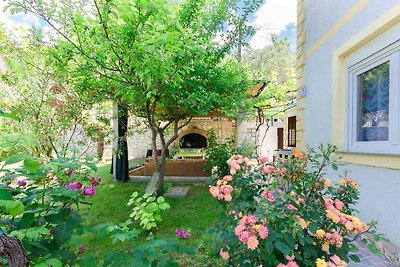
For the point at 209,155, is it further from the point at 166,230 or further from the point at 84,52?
the point at 84,52

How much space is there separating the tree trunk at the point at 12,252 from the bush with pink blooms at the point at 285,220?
3.37 feet

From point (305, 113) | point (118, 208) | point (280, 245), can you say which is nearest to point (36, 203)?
point (280, 245)

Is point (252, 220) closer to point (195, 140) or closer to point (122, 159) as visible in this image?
point (122, 159)

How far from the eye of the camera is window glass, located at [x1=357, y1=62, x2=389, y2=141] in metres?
2.86

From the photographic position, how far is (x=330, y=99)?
3.82 meters

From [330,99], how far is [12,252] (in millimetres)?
4137

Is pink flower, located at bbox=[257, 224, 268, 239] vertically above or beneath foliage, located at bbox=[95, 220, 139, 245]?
above

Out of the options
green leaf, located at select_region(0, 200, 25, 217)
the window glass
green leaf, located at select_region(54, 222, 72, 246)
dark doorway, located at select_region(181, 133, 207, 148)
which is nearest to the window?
dark doorway, located at select_region(181, 133, 207, 148)

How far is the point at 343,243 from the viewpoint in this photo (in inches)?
62.8

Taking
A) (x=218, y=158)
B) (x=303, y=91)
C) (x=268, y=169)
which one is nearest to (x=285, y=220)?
(x=268, y=169)

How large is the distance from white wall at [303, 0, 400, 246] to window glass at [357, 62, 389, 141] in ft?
1.28

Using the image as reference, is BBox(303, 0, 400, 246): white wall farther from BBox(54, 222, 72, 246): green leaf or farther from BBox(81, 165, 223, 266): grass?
BBox(54, 222, 72, 246): green leaf

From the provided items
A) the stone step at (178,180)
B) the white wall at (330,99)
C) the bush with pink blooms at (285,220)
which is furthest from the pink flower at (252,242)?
the stone step at (178,180)

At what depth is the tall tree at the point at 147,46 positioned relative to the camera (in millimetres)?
3002
